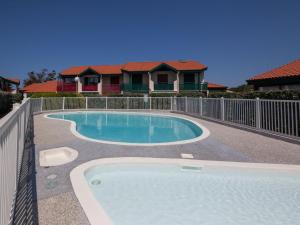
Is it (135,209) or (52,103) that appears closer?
(135,209)

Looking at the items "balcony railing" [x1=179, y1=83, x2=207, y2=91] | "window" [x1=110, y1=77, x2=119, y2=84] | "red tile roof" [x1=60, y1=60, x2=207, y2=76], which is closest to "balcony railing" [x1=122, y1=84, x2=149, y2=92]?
"red tile roof" [x1=60, y1=60, x2=207, y2=76]

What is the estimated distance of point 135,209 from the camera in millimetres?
3607

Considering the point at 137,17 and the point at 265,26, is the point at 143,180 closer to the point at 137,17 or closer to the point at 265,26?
the point at 265,26

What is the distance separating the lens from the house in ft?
103

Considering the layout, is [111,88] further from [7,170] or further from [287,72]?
[7,170]

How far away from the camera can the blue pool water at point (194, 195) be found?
3.40 m

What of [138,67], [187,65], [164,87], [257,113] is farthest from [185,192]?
[138,67]

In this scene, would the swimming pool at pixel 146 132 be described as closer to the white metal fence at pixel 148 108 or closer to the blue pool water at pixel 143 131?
the blue pool water at pixel 143 131

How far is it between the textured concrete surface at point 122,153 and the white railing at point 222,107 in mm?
656

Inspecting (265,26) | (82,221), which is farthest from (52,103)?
(265,26)

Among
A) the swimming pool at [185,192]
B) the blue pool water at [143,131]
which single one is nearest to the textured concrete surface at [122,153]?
the swimming pool at [185,192]

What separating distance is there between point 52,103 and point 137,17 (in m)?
15.9

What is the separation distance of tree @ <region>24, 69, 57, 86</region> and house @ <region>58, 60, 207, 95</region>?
46.4 meters

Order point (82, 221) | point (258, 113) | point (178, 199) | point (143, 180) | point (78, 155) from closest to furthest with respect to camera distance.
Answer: point (82, 221) < point (178, 199) < point (143, 180) < point (78, 155) < point (258, 113)
